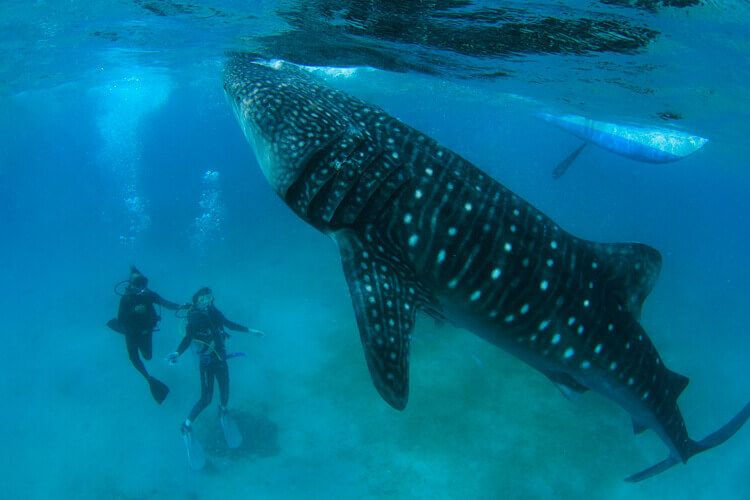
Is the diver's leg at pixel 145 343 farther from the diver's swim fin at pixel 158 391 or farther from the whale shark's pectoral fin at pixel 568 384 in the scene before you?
the whale shark's pectoral fin at pixel 568 384

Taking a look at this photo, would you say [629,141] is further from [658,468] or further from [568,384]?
[568,384]

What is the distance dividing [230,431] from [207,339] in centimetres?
291

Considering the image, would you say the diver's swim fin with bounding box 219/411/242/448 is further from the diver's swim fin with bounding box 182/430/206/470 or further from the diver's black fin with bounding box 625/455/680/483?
the diver's black fin with bounding box 625/455/680/483

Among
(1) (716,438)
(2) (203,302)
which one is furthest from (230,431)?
(1) (716,438)

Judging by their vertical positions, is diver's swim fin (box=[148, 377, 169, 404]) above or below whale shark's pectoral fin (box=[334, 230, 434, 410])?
below

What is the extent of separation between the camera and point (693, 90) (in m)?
12.4

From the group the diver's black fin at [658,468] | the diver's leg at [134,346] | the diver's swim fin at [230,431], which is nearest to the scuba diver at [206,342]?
the diver's swim fin at [230,431]

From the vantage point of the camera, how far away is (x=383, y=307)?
3350mm

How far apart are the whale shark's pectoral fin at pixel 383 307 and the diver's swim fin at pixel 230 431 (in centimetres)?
1040

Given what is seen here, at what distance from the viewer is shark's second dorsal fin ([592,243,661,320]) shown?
157 inches

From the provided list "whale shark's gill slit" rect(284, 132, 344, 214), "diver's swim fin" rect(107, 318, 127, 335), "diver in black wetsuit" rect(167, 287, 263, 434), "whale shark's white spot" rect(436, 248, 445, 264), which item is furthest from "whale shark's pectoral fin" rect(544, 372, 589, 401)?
"diver's swim fin" rect(107, 318, 127, 335)

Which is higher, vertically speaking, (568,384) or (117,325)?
(568,384)

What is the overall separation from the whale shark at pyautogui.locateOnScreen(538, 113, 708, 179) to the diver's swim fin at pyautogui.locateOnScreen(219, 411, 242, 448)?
12.0 metres

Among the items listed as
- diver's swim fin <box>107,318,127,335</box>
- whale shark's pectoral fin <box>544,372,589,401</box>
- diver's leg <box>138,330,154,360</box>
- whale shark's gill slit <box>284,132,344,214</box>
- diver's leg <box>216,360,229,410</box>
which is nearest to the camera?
whale shark's gill slit <box>284,132,344,214</box>
